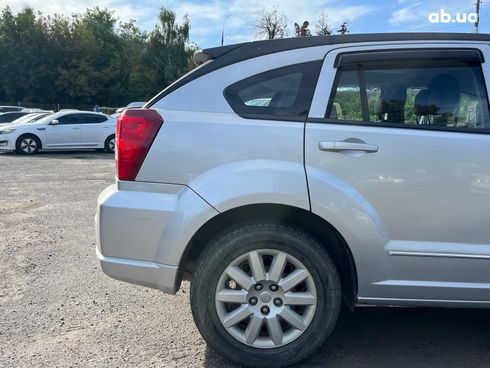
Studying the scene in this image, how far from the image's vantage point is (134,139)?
2.81 m

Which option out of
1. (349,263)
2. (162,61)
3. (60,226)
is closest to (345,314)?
(349,263)

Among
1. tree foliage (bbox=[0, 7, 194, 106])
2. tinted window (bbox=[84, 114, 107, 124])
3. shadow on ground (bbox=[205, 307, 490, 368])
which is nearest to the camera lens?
shadow on ground (bbox=[205, 307, 490, 368])

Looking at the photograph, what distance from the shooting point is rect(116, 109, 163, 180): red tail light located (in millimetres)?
2801

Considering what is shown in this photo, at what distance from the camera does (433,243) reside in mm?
2775

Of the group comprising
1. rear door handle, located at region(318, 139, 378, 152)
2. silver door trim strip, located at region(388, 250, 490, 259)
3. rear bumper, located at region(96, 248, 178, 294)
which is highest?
rear door handle, located at region(318, 139, 378, 152)

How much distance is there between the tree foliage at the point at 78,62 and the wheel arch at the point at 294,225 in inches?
1884

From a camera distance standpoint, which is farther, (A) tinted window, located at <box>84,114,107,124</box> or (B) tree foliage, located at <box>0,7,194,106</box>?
(B) tree foliage, located at <box>0,7,194,106</box>

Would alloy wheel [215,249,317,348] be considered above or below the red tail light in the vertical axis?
below

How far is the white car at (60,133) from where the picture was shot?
15641 mm

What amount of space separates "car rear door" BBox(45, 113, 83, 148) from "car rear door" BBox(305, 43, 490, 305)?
15.0 m

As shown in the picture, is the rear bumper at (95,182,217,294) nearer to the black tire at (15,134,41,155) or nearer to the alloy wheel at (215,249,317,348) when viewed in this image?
the alloy wheel at (215,249,317,348)

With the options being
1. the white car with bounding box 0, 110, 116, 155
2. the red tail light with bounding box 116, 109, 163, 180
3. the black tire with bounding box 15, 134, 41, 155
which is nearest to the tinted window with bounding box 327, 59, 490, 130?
the red tail light with bounding box 116, 109, 163, 180

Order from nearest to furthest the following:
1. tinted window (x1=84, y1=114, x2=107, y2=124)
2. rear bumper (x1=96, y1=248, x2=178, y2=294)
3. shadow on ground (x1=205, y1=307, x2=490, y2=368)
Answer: rear bumper (x1=96, y1=248, x2=178, y2=294) < shadow on ground (x1=205, y1=307, x2=490, y2=368) < tinted window (x1=84, y1=114, x2=107, y2=124)

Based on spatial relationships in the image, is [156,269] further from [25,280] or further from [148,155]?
[25,280]
